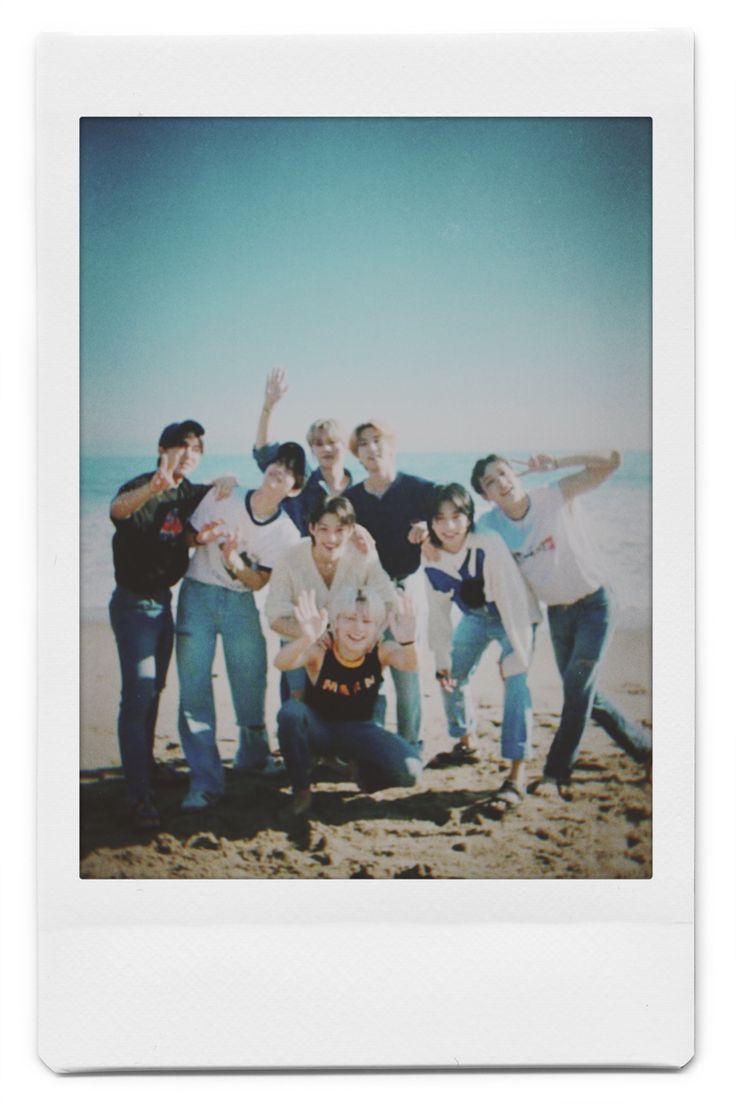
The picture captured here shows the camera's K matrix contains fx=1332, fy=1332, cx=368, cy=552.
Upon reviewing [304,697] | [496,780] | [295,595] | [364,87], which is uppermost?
[364,87]

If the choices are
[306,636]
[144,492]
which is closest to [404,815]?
[306,636]

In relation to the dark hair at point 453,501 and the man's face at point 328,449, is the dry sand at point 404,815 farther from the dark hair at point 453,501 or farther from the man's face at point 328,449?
the man's face at point 328,449

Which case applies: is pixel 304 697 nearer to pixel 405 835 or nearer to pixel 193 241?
pixel 405 835

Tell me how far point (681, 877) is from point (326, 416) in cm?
104

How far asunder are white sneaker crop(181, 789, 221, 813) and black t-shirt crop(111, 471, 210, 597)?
368mm

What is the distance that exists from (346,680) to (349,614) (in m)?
0.12

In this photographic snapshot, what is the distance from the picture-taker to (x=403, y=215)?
7.77ft

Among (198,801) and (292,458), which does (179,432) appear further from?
(198,801)

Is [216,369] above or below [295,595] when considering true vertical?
above

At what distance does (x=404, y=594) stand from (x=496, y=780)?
372mm

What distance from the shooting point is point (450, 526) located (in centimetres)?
238

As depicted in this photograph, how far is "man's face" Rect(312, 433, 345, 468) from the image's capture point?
93.0 inches

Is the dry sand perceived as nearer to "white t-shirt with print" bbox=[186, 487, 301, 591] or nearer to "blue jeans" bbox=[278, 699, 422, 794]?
"blue jeans" bbox=[278, 699, 422, 794]

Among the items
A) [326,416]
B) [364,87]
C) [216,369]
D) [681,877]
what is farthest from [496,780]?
[364,87]
